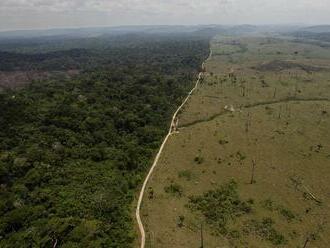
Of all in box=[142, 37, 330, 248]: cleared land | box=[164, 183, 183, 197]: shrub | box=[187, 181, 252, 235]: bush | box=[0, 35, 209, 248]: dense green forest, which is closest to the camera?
box=[0, 35, 209, 248]: dense green forest

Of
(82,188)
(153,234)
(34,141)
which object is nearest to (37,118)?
(34,141)

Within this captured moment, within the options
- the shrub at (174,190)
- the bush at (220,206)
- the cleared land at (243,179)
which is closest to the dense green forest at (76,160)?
Answer: the cleared land at (243,179)

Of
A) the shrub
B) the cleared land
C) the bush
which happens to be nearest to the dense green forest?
the cleared land

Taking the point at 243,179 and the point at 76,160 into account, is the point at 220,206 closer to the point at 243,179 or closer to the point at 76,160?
the point at 243,179

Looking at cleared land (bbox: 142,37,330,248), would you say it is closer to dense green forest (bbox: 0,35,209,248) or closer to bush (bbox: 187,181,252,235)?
bush (bbox: 187,181,252,235)

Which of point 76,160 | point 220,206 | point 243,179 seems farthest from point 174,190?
point 76,160

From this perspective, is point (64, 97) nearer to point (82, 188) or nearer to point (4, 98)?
point (4, 98)

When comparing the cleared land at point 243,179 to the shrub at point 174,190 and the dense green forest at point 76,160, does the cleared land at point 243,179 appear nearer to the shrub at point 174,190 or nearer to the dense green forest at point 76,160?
the shrub at point 174,190
